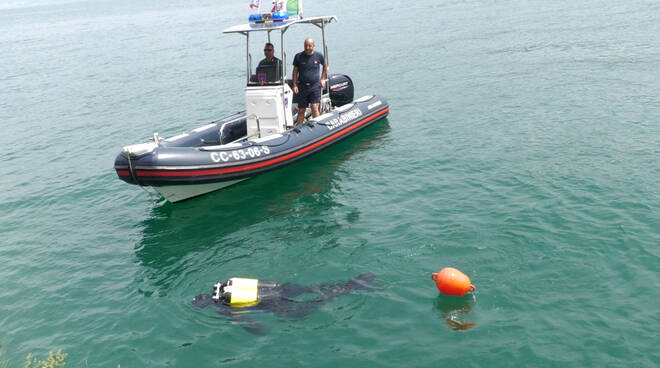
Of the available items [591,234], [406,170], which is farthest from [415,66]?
[591,234]

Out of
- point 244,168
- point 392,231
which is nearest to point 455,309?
point 392,231

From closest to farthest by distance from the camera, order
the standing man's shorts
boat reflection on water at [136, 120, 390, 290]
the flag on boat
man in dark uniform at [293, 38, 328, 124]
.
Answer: boat reflection on water at [136, 120, 390, 290] < the flag on boat < man in dark uniform at [293, 38, 328, 124] < the standing man's shorts

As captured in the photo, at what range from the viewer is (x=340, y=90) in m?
13.5

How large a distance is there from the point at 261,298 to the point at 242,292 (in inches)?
10.3

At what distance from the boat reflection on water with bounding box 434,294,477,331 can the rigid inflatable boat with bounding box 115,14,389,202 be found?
16.3 feet

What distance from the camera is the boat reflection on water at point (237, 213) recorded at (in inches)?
322

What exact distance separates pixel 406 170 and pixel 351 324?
16.5 feet

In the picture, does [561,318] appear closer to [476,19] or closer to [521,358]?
[521,358]

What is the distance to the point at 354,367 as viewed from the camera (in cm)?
535

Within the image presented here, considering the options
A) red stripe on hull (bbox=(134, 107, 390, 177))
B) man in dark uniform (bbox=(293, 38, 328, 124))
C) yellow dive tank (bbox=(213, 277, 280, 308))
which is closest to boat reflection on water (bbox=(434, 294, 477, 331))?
yellow dive tank (bbox=(213, 277, 280, 308))

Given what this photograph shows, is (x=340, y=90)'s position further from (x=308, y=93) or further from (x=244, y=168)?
(x=244, y=168)

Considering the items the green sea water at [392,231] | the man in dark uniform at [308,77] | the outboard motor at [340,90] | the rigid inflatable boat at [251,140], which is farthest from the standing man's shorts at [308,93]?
the outboard motor at [340,90]

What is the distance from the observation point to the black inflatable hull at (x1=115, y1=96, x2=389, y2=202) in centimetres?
861

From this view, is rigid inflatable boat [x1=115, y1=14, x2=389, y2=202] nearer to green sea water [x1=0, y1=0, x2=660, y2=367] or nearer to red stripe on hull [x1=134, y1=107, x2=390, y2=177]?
red stripe on hull [x1=134, y1=107, x2=390, y2=177]
